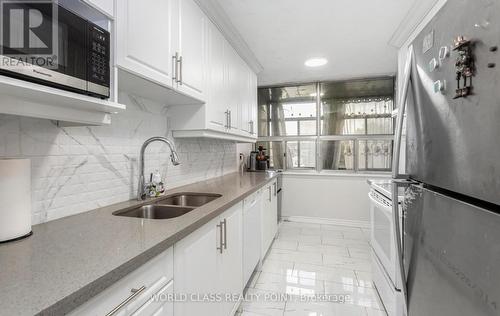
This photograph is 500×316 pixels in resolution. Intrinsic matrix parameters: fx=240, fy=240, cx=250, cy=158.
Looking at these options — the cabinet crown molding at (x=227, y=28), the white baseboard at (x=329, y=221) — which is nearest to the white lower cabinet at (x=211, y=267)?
the cabinet crown molding at (x=227, y=28)

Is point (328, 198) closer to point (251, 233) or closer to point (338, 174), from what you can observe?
point (338, 174)

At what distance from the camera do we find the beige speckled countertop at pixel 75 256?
52 centimetres

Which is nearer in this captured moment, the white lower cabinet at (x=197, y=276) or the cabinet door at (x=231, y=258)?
the white lower cabinet at (x=197, y=276)

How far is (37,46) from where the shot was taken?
698 millimetres

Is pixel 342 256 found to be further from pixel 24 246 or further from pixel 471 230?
pixel 24 246

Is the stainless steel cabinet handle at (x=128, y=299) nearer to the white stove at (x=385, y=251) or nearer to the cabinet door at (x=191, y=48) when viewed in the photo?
the cabinet door at (x=191, y=48)

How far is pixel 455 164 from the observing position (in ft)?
2.11

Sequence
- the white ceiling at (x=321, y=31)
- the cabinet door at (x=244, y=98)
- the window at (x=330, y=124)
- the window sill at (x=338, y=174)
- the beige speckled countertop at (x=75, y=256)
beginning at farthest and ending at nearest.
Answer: the window at (x=330, y=124), the window sill at (x=338, y=174), the cabinet door at (x=244, y=98), the white ceiling at (x=321, y=31), the beige speckled countertop at (x=75, y=256)

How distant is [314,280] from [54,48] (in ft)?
7.83

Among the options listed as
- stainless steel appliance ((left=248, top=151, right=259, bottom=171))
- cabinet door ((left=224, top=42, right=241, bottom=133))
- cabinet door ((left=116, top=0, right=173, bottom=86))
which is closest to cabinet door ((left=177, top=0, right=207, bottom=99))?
cabinet door ((left=116, top=0, right=173, bottom=86))

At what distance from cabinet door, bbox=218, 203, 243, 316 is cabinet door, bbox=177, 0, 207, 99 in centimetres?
89

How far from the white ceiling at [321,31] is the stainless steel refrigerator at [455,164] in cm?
130

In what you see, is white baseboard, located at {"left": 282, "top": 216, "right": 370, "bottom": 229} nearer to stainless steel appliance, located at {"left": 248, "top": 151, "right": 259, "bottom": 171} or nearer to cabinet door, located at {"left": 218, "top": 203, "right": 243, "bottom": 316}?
stainless steel appliance, located at {"left": 248, "top": 151, "right": 259, "bottom": 171}

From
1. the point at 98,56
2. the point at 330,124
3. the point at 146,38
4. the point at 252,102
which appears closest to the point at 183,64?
the point at 146,38
